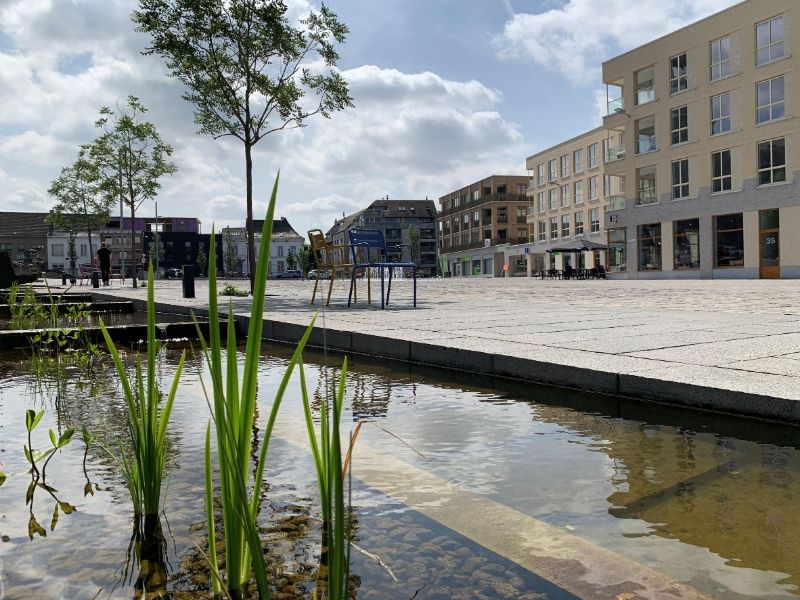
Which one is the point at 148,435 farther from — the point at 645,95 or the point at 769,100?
the point at 645,95

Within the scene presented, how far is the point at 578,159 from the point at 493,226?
26874 mm

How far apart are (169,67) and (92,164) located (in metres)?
14.0

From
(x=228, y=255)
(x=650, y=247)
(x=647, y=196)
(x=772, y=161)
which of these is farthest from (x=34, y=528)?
(x=228, y=255)

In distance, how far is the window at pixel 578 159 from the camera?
57000 mm

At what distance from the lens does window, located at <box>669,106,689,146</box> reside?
35.8 meters

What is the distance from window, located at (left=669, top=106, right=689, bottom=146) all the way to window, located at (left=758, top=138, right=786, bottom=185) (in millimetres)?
4494

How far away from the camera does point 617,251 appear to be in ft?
141

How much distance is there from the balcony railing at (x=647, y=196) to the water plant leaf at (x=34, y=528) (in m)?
39.6

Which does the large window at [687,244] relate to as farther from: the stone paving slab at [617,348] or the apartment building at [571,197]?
the stone paving slab at [617,348]

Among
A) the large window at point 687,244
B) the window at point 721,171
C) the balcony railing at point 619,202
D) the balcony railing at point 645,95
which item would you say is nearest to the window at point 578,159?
the balcony railing at point 619,202

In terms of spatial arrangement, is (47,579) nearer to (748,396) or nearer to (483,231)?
(748,396)

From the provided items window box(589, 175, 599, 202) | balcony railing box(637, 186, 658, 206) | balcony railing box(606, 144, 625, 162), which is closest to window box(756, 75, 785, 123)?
balcony railing box(637, 186, 658, 206)

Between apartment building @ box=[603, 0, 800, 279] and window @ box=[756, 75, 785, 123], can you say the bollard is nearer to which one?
apartment building @ box=[603, 0, 800, 279]

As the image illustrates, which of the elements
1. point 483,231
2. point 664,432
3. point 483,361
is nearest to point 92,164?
point 483,361
